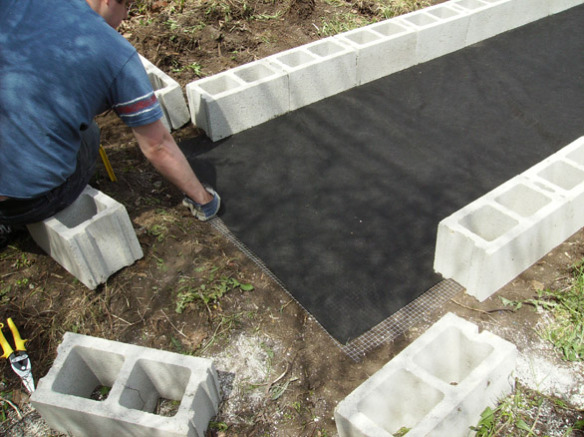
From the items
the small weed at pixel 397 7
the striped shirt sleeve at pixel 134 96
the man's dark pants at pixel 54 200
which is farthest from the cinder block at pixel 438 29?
the man's dark pants at pixel 54 200

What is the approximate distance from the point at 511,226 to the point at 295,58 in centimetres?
247

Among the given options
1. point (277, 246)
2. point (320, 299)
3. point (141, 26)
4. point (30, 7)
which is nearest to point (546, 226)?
point (320, 299)

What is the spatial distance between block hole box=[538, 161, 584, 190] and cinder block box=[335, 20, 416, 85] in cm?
193

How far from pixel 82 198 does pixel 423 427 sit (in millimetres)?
2259

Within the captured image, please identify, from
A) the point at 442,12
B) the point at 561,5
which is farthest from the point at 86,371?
the point at 561,5

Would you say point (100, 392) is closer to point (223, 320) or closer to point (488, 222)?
point (223, 320)

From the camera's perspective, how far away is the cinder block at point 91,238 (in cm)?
293

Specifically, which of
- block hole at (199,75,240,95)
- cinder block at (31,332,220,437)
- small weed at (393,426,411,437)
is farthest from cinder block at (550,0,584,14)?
cinder block at (31,332,220,437)

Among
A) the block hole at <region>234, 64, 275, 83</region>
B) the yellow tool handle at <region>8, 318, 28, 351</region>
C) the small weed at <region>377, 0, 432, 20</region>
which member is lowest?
the yellow tool handle at <region>8, 318, 28, 351</region>

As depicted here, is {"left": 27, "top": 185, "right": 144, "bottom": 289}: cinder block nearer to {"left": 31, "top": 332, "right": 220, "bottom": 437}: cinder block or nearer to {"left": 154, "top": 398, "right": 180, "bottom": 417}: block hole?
{"left": 31, "top": 332, "right": 220, "bottom": 437}: cinder block

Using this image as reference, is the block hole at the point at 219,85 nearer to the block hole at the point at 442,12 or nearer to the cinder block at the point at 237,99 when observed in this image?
the cinder block at the point at 237,99

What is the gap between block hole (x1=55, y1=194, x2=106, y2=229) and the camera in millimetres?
3136

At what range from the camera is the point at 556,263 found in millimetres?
3176

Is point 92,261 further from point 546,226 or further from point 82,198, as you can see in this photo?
point 546,226
